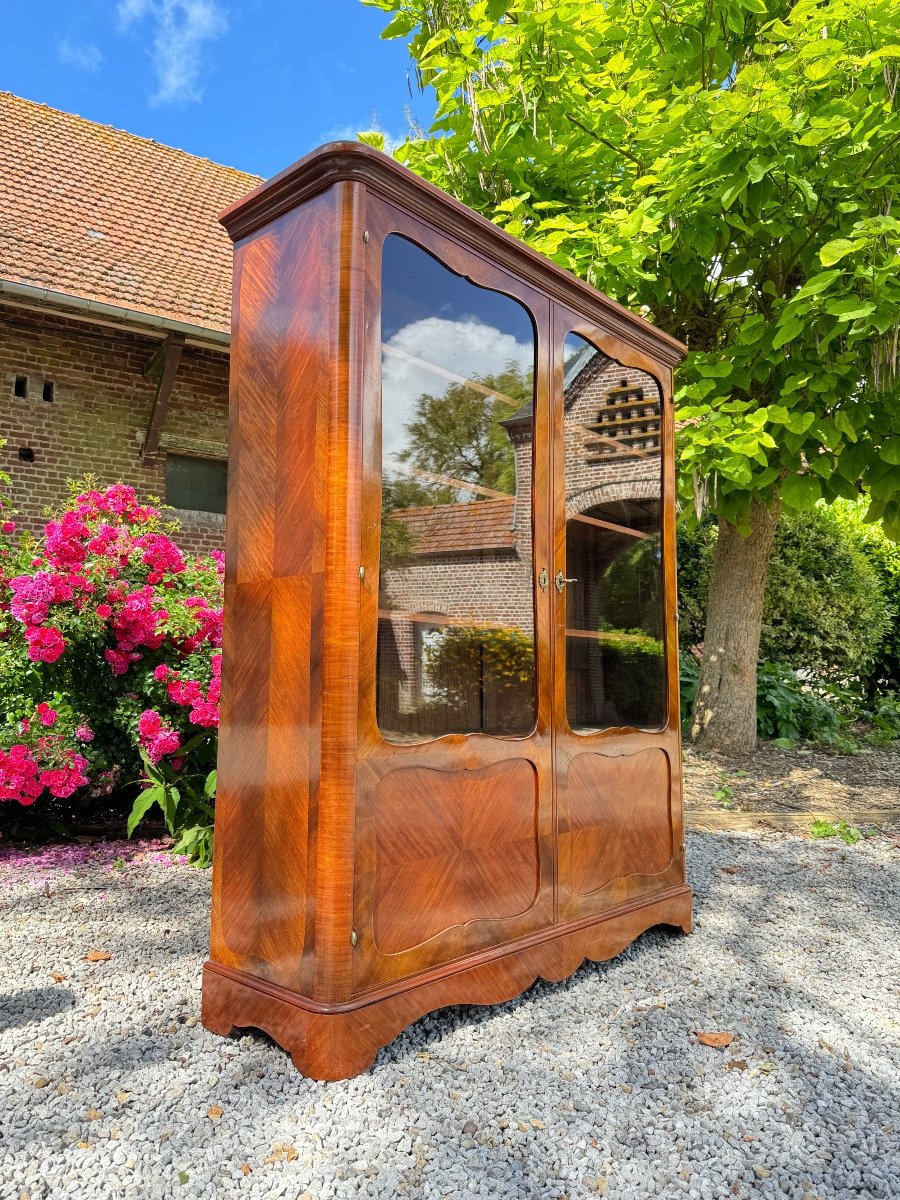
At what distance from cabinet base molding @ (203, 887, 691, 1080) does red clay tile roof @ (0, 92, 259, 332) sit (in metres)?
7.18

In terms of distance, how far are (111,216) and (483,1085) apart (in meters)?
10.0

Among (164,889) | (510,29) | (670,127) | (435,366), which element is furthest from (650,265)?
(164,889)

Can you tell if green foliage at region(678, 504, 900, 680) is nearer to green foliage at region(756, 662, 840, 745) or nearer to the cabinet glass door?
green foliage at region(756, 662, 840, 745)

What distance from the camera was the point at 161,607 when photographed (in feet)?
14.1

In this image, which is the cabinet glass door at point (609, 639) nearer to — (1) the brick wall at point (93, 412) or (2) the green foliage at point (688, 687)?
(2) the green foliage at point (688, 687)

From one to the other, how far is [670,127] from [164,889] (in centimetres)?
479

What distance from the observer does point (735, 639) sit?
727 centimetres

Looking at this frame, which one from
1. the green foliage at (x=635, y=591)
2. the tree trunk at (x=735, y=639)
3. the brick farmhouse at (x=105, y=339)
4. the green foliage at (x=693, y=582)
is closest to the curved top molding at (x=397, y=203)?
the green foliage at (x=635, y=591)

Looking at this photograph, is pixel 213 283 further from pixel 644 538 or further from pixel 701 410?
pixel 644 538

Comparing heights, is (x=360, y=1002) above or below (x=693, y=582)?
below

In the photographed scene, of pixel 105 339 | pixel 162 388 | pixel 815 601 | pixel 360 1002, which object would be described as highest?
pixel 105 339

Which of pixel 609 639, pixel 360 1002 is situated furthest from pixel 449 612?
pixel 360 1002

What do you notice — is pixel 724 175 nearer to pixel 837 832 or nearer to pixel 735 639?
pixel 735 639

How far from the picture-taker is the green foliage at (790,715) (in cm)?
843
